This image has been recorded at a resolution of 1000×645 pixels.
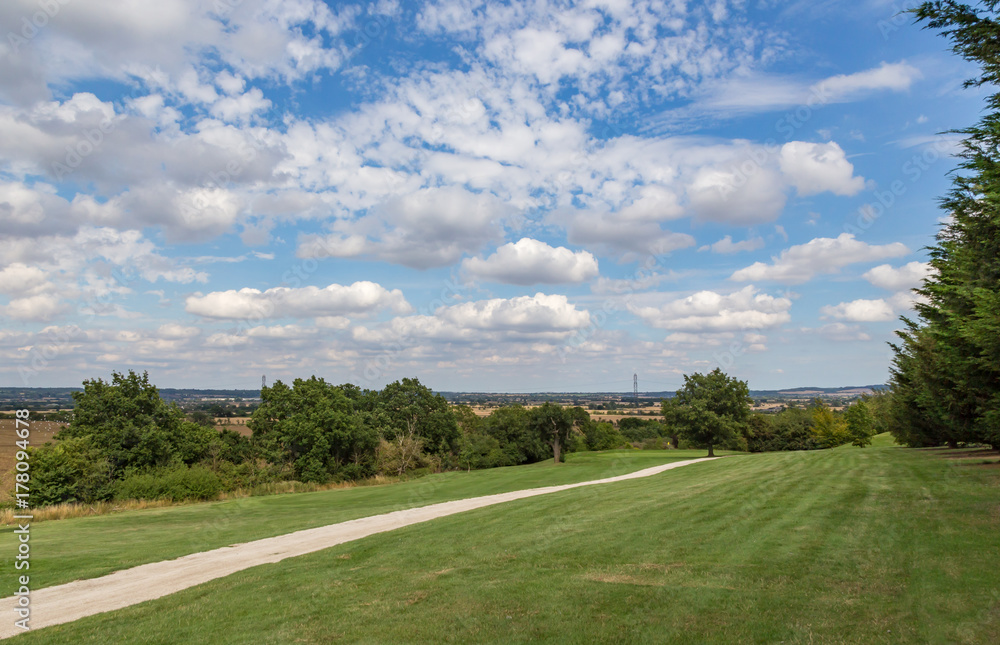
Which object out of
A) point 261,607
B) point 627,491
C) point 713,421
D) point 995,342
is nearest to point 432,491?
point 627,491

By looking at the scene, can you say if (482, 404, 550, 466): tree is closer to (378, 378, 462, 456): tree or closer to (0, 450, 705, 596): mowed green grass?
(378, 378, 462, 456): tree

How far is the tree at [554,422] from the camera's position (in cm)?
4944

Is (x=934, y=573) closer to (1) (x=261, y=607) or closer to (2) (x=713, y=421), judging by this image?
(1) (x=261, y=607)

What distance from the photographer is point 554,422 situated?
50.1 m

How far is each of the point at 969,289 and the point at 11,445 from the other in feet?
179

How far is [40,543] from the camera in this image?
15.1 m

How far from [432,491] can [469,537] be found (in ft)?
57.3

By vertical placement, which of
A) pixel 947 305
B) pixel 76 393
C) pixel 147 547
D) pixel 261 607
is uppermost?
pixel 947 305

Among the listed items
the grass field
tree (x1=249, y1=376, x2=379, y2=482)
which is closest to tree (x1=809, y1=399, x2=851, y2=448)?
tree (x1=249, y1=376, x2=379, y2=482)

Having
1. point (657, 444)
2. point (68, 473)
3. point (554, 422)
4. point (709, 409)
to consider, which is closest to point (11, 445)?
point (68, 473)

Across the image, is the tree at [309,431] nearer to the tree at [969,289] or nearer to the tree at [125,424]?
the tree at [125,424]

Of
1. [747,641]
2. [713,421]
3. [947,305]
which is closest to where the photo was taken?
[747,641]

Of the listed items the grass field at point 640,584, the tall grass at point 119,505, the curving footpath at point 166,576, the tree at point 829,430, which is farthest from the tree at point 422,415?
the tree at point 829,430

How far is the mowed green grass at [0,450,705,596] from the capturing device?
12.2 m
